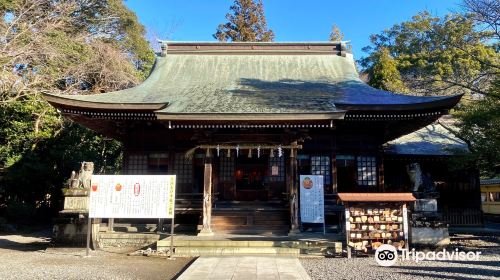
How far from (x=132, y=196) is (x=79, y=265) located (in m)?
2.04

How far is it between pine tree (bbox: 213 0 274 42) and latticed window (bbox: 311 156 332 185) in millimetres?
22257

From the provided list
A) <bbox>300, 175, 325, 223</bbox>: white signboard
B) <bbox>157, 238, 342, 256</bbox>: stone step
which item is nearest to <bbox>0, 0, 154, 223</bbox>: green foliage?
<bbox>157, 238, 342, 256</bbox>: stone step

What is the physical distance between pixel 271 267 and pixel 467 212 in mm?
12449

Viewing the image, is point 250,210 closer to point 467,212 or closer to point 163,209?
point 163,209

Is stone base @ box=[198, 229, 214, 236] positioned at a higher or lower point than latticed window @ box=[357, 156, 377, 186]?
lower

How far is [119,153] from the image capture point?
2345cm

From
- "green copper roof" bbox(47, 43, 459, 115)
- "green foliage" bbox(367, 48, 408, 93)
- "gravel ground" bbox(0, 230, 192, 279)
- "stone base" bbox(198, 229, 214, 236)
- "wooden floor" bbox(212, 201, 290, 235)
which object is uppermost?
"green foliage" bbox(367, 48, 408, 93)

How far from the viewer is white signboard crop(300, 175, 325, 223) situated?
11.1 metres

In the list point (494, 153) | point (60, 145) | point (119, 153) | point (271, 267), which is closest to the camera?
point (271, 267)

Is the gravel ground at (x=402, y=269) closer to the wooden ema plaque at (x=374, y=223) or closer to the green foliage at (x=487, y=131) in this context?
the wooden ema plaque at (x=374, y=223)

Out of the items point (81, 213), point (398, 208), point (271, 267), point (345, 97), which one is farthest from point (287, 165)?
point (81, 213)

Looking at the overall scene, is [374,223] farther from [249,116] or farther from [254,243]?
[249,116]

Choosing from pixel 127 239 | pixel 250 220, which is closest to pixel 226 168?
pixel 250 220

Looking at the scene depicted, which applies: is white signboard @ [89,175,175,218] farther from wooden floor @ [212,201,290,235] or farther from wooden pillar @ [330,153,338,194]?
wooden pillar @ [330,153,338,194]
